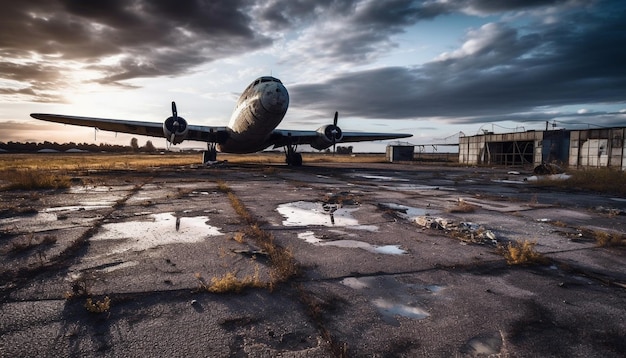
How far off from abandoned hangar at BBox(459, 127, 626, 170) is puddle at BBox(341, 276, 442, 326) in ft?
95.8

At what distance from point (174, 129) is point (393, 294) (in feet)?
71.7

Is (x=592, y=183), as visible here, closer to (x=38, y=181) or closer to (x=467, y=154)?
(x=38, y=181)

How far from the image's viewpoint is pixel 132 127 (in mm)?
24000

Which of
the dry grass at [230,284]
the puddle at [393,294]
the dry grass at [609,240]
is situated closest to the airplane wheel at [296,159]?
the dry grass at [609,240]

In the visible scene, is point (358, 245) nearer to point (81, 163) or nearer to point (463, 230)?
point (463, 230)

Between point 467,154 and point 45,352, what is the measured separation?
44824 mm

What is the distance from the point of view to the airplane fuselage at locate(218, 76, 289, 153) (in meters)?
19.6

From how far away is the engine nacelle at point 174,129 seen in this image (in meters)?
21.8

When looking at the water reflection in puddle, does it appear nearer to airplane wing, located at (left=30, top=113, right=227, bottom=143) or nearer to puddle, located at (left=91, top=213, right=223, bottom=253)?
puddle, located at (left=91, top=213, right=223, bottom=253)

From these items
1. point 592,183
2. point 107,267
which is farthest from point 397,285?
point 592,183

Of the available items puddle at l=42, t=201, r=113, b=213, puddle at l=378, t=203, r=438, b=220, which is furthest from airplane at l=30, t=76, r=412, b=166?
puddle at l=378, t=203, r=438, b=220

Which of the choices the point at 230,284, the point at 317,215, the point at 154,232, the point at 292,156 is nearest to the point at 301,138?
the point at 292,156

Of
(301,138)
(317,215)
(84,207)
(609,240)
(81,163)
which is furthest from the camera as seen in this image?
(81,163)

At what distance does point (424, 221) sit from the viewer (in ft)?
20.3
